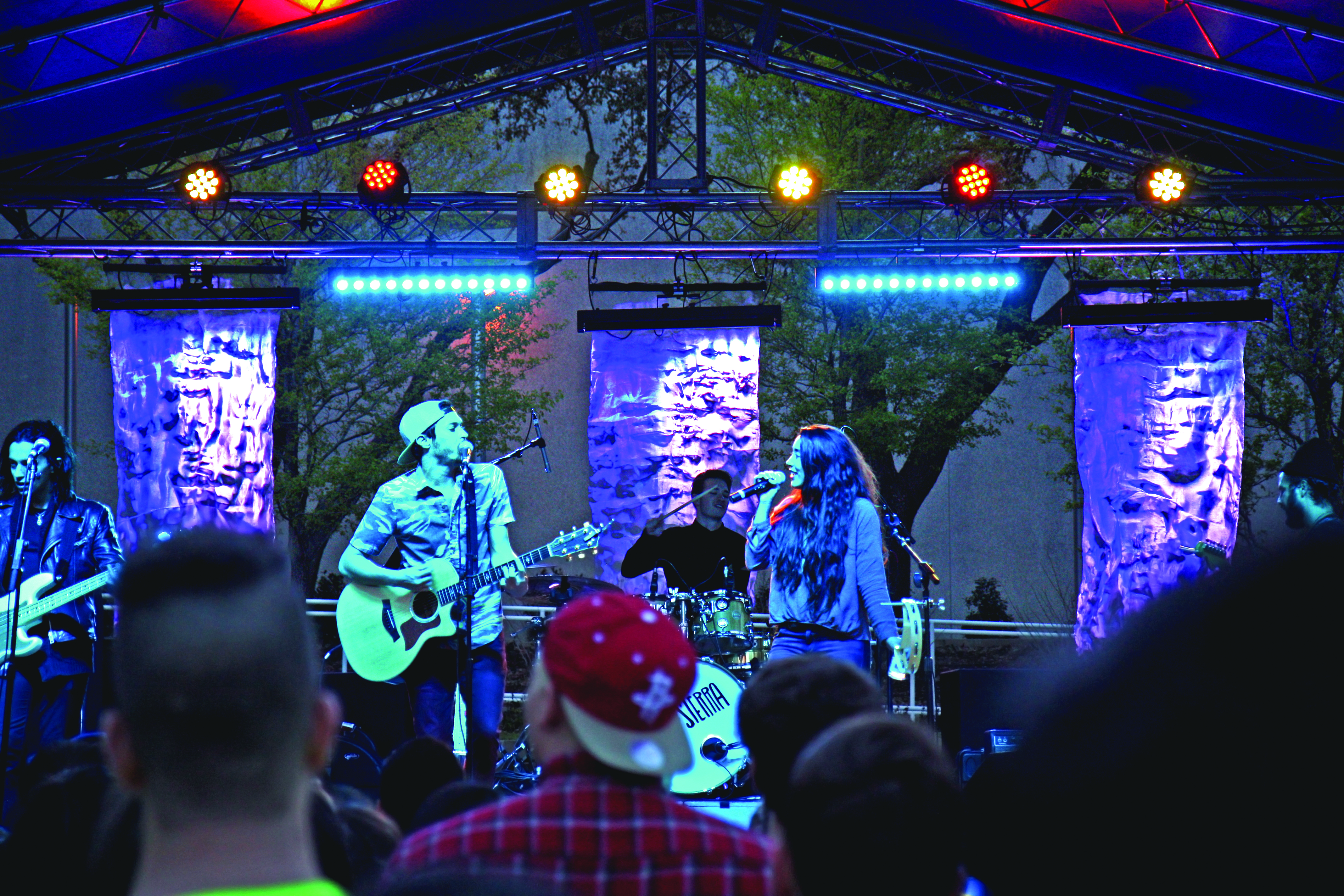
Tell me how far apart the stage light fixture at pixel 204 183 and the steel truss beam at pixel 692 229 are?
126mm

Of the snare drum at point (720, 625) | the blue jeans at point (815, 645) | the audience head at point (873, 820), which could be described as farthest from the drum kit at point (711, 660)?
the audience head at point (873, 820)

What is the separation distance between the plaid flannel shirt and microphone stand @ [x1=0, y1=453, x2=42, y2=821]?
410cm

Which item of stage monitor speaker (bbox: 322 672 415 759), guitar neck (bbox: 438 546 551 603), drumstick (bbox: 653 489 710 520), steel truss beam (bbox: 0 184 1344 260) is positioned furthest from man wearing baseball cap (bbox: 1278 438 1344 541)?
stage monitor speaker (bbox: 322 672 415 759)

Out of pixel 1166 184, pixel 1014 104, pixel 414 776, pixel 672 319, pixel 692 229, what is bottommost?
pixel 414 776

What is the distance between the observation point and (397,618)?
709 cm

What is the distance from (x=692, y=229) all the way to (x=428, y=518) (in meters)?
4.54

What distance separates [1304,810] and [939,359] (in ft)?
49.7

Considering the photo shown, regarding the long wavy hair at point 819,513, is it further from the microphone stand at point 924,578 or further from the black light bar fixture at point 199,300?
the black light bar fixture at point 199,300

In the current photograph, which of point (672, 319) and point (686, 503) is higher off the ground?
point (672, 319)

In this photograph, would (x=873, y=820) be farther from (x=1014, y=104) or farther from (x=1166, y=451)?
(x=1166, y=451)

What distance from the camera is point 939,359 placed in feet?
50.2

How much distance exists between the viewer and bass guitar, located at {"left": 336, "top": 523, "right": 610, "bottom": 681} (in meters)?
6.93

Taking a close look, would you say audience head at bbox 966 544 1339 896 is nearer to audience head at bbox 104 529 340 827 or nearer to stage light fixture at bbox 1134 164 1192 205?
audience head at bbox 104 529 340 827

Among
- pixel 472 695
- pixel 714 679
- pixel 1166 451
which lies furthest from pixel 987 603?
pixel 472 695
